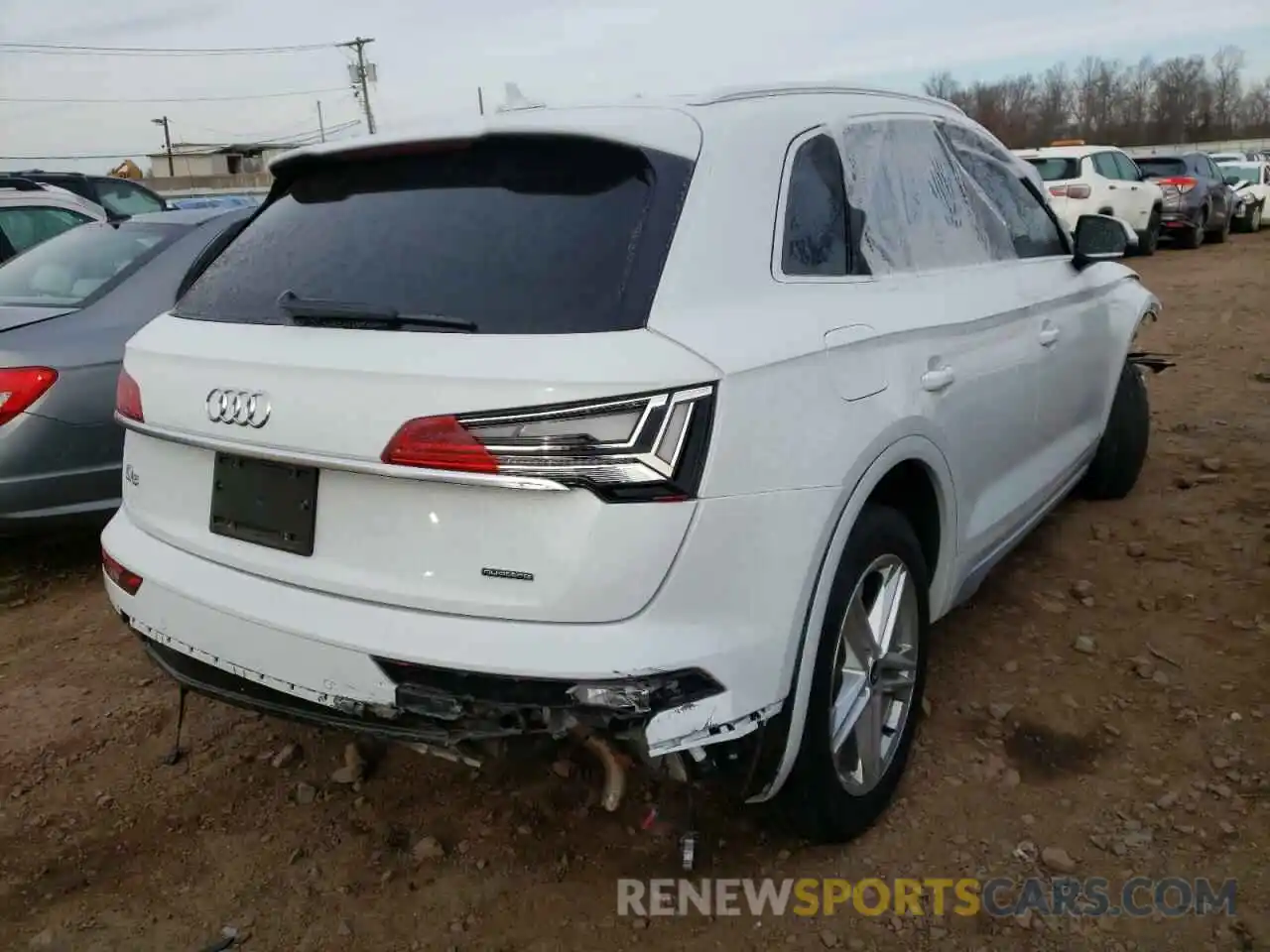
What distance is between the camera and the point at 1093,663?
353 cm

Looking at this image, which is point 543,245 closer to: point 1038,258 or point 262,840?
point 262,840

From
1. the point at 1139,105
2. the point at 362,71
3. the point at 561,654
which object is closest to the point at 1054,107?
the point at 1139,105

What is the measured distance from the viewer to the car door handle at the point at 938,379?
2.70 m

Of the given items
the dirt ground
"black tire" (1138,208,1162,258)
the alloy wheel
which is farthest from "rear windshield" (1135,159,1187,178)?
the alloy wheel

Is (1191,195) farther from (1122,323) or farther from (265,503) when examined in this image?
(265,503)

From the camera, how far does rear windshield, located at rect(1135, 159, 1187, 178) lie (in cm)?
1822

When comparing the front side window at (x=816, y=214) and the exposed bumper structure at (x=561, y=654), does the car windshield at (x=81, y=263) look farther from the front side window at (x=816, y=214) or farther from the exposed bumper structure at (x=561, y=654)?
the front side window at (x=816, y=214)

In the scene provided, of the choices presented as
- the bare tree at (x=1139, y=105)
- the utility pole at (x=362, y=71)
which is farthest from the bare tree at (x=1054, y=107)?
the utility pole at (x=362, y=71)

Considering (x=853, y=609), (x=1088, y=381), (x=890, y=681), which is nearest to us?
(x=853, y=609)

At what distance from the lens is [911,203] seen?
120 inches

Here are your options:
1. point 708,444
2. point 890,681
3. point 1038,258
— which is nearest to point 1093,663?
point 890,681

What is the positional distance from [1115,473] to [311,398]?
3.97m

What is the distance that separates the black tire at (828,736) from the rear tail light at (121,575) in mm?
1552

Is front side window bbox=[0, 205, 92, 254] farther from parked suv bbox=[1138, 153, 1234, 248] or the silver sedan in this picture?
parked suv bbox=[1138, 153, 1234, 248]
